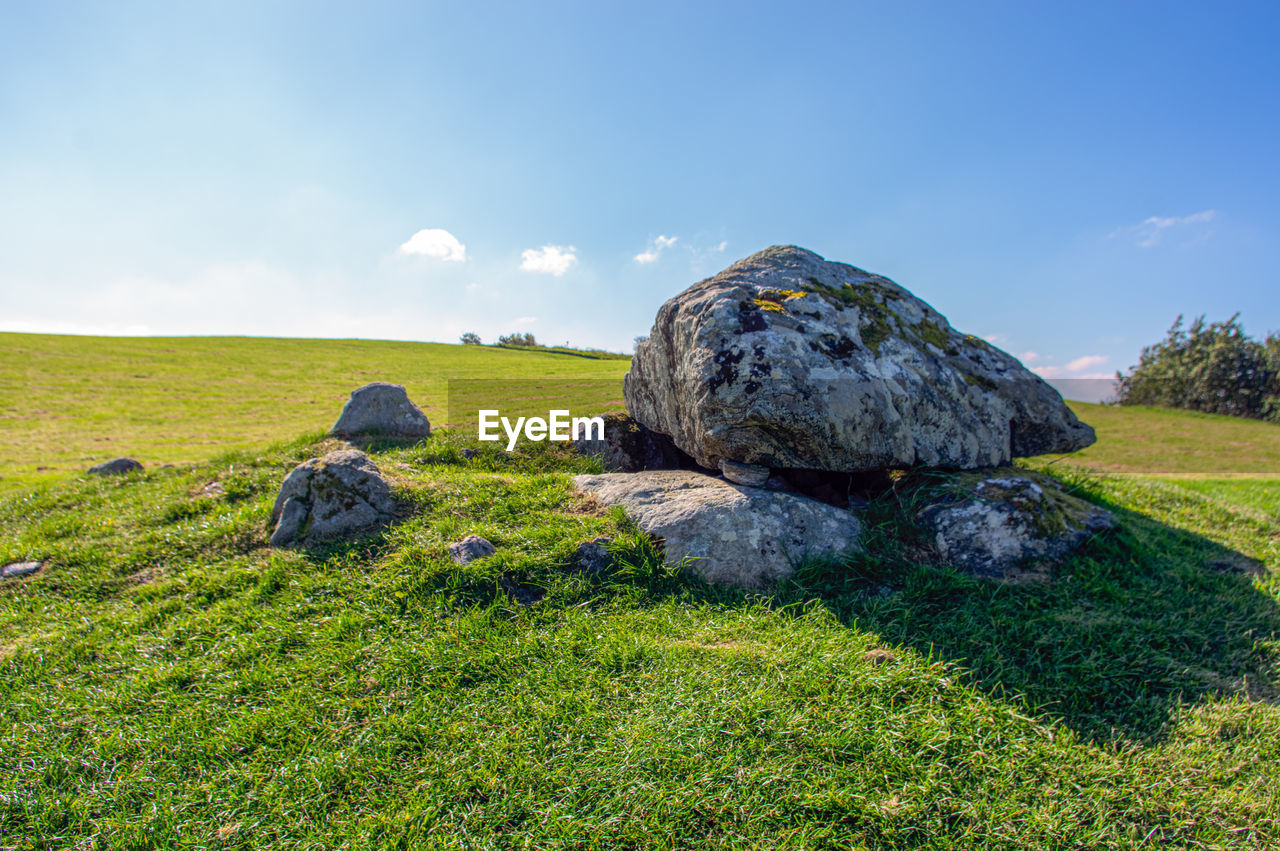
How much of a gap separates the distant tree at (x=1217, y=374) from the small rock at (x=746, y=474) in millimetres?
47117

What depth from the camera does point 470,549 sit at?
521 centimetres

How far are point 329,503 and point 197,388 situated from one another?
2970 centimetres

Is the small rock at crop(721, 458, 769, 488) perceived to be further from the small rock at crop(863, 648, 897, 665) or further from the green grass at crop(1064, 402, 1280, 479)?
the green grass at crop(1064, 402, 1280, 479)

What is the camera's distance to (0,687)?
4387mm

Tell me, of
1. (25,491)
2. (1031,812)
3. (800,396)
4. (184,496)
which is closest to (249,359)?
(25,491)

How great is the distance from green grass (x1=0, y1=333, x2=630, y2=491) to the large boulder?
20.5ft

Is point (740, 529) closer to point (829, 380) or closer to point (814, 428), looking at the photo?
point (814, 428)

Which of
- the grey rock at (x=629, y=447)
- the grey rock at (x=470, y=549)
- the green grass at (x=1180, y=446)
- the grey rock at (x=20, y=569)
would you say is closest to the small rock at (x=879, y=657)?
the grey rock at (x=470, y=549)

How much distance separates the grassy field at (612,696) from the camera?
2889 mm

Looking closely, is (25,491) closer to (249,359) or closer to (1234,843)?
(1234,843)

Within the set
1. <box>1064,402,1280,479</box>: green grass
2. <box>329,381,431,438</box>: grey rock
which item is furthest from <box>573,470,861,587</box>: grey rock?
<box>1064,402,1280,479</box>: green grass

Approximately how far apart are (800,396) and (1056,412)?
13.8ft

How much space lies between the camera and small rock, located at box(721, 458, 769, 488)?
5.87 m

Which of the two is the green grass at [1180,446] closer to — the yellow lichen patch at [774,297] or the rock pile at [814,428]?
Answer: the rock pile at [814,428]
